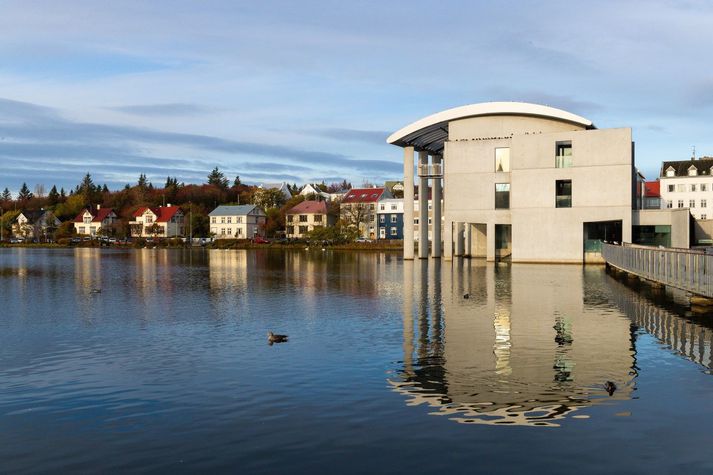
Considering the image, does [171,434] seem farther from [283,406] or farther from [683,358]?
[683,358]

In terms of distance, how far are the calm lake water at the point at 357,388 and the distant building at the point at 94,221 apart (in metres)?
135

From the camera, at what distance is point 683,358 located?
16328 mm

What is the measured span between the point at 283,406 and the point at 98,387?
405 centimetres

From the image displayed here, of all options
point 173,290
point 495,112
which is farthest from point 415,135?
point 173,290

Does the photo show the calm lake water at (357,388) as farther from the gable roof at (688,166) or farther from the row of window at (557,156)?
the gable roof at (688,166)

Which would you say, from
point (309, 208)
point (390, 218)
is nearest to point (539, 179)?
point (390, 218)

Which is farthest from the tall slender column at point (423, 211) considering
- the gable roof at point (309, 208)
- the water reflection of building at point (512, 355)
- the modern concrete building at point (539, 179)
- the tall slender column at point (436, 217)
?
the gable roof at point (309, 208)

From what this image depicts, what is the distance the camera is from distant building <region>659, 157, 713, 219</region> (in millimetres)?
108812

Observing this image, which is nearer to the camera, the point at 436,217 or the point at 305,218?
the point at 436,217

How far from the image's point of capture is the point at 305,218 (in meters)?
133

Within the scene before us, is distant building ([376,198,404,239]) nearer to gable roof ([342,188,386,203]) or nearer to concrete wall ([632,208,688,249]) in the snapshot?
gable roof ([342,188,386,203])

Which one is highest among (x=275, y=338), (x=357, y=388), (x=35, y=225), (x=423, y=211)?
(x=35, y=225)

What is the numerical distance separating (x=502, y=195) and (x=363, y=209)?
201 ft

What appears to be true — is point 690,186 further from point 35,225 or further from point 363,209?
point 35,225
